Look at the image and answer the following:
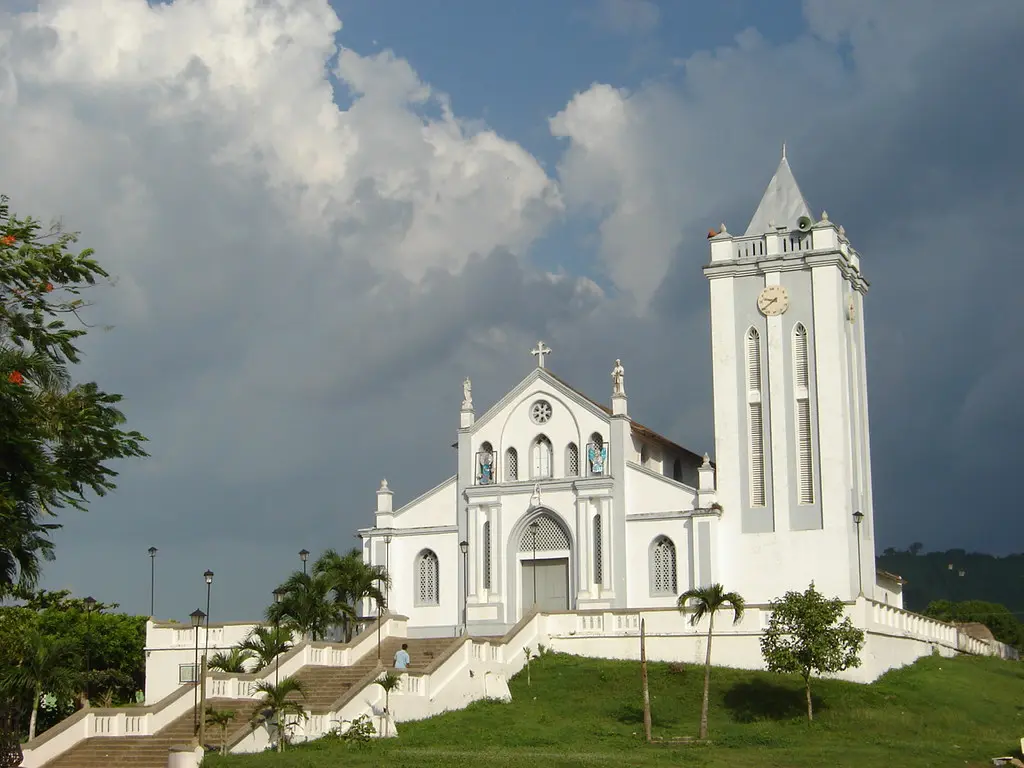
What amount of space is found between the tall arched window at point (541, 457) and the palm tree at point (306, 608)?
962cm

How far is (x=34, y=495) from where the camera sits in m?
24.9

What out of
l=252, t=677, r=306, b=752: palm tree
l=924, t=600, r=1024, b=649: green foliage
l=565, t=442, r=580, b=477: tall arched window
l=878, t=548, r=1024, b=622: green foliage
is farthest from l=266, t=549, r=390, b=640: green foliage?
l=878, t=548, r=1024, b=622: green foliage

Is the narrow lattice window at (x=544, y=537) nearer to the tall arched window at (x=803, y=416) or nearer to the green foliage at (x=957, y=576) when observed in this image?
the tall arched window at (x=803, y=416)

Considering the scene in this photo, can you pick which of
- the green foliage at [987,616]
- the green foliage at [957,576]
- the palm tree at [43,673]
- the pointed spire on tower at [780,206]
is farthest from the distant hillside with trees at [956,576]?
the palm tree at [43,673]

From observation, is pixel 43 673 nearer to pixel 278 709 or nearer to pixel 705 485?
pixel 278 709

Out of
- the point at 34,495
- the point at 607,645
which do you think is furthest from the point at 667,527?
A: the point at 34,495

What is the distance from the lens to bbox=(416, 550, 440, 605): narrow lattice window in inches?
2088

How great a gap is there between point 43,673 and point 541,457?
19.5m

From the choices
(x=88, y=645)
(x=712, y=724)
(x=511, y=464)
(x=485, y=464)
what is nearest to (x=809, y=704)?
(x=712, y=724)

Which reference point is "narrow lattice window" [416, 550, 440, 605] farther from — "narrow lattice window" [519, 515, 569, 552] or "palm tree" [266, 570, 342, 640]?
"palm tree" [266, 570, 342, 640]

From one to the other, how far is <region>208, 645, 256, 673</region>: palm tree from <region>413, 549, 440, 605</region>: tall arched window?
9.77m

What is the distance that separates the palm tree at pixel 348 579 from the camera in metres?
46.7

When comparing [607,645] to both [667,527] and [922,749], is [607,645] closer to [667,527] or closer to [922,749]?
[667,527]

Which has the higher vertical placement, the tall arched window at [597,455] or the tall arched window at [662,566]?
the tall arched window at [597,455]
